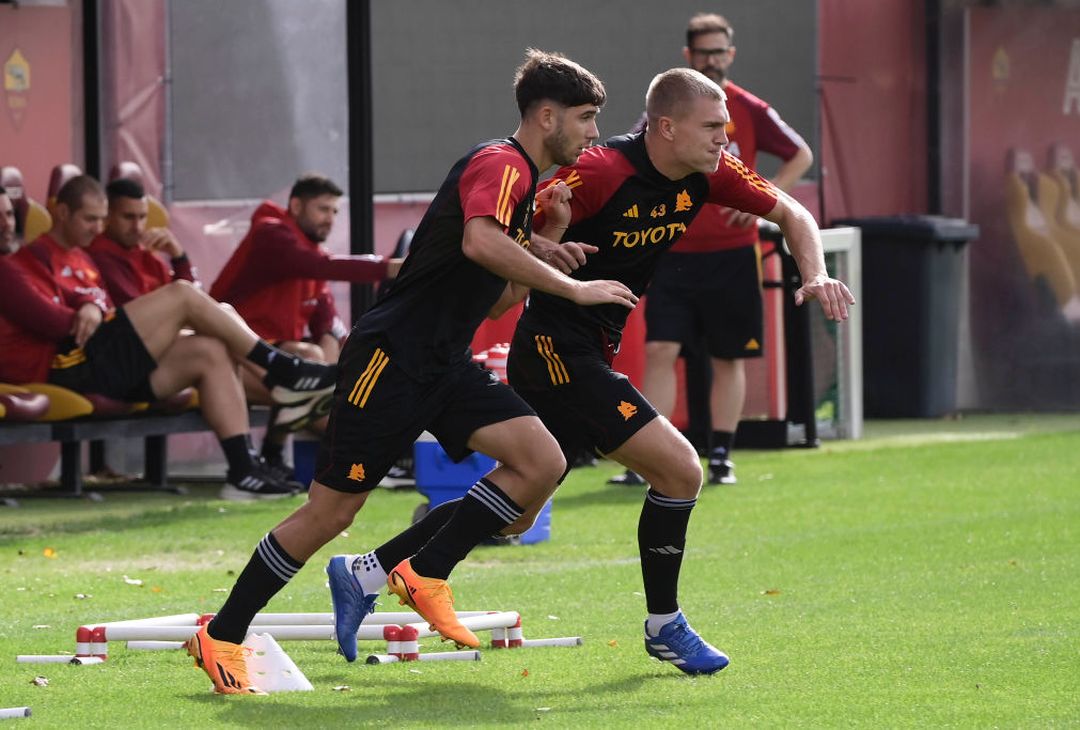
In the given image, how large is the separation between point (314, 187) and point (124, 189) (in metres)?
1.04

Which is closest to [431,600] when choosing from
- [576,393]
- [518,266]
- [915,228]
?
[576,393]

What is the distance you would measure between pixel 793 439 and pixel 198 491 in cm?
397

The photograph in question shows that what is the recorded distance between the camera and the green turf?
5484 millimetres

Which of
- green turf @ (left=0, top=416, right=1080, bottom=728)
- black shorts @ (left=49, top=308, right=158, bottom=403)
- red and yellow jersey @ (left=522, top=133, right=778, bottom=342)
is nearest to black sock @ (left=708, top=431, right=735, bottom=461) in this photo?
green turf @ (left=0, top=416, right=1080, bottom=728)

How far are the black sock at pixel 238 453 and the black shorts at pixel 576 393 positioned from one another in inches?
188

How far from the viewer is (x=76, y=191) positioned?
11.1 m

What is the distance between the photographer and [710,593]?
7.77m

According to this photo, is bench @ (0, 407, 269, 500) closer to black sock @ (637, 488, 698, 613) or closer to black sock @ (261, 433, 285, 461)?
black sock @ (261, 433, 285, 461)

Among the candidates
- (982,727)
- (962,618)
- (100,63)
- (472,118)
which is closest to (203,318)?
(100,63)

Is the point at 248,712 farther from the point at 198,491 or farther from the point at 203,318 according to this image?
the point at 198,491

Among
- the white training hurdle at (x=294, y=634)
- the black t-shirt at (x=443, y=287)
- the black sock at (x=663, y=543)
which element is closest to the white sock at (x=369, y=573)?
the white training hurdle at (x=294, y=634)

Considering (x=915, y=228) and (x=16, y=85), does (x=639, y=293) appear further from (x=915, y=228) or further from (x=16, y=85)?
(x=915, y=228)

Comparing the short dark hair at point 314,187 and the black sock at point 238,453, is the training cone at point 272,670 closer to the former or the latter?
the black sock at point 238,453

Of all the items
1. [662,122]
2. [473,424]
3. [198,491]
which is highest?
[662,122]
